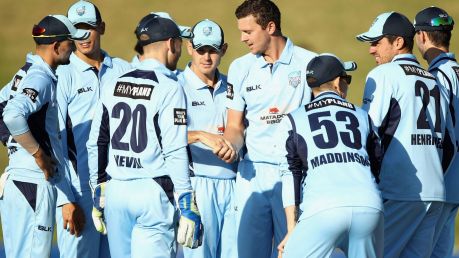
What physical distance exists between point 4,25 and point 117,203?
49.8 feet

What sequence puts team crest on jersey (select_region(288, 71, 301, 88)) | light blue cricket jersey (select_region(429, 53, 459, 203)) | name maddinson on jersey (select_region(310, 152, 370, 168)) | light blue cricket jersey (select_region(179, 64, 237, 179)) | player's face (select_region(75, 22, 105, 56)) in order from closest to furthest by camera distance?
1. name maddinson on jersey (select_region(310, 152, 370, 168))
2. light blue cricket jersey (select_region(429, 53, 459, 203))
3. team crest on jersey (select_region(288, 71, 301, 88))
4. light blue cricket jersey (select_region(179, 64, 237, 179))
5. player's face (select_region(75, 22, 105, 56))

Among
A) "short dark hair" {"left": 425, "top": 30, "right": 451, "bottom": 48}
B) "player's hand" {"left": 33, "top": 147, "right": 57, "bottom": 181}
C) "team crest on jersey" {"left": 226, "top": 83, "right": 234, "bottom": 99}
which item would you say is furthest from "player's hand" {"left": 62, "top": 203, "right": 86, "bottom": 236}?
"short dark hair" {"left": 425, "top": 30, "right": 451, "bottom": 48}

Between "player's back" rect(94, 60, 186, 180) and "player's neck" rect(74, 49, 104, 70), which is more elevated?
"player's neck" rect(74, 49, 104, 70)

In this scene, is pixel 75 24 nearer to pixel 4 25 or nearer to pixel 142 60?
pixel 142 60

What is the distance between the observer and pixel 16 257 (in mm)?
8406

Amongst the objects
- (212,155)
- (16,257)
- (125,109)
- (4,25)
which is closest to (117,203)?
(125,109)

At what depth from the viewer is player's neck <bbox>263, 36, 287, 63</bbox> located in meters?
8.96

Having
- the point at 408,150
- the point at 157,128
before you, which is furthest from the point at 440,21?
the point at 157,128

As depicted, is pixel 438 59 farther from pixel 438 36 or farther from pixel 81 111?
pixel 81 111

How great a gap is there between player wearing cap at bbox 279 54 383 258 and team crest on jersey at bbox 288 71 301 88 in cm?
142

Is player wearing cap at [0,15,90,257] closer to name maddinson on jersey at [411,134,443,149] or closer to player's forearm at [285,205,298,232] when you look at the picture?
player's forearm at [285,205,298,232]

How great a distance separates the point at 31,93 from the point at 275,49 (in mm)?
2155

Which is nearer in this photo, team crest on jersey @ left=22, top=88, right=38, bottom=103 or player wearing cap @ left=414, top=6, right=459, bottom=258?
team crest on jersey @ left=22, top=88, right=38, bottom=103

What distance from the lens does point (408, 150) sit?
8086mm
